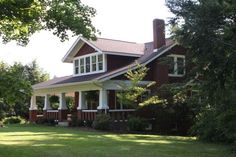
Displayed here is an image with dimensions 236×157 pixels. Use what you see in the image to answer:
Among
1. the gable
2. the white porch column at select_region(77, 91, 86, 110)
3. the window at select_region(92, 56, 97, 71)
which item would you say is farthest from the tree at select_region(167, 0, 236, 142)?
the gable

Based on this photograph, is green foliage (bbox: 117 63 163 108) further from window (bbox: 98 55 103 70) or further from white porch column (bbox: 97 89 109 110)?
window (bbox: 98 55 103 70)

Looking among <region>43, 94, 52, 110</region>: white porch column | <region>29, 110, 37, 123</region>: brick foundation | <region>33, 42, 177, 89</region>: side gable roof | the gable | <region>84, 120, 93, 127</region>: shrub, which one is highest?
the gable

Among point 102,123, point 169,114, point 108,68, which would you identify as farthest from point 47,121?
point 169,114

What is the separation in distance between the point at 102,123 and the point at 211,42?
16688 millimetres

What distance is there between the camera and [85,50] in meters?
37.7

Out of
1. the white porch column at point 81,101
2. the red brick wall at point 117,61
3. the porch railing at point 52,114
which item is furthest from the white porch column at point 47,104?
the red brick wall at point 117,61

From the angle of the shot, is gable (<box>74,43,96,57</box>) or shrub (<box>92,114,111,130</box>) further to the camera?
gable (<box>74,43,96,57</box>)

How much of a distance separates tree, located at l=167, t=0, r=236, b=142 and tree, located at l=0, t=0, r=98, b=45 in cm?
322

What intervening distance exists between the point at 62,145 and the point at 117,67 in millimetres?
18217

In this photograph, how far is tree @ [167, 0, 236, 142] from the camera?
45.7ft

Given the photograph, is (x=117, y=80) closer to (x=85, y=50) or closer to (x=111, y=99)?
(x=111, y=99)

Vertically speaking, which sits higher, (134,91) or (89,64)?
(89,64)

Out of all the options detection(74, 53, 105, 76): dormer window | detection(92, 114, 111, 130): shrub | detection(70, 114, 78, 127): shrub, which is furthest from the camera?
detection(74, 53, 105, 76): dormer window

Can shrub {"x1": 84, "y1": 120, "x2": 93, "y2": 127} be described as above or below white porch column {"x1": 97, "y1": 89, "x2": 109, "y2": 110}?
below
